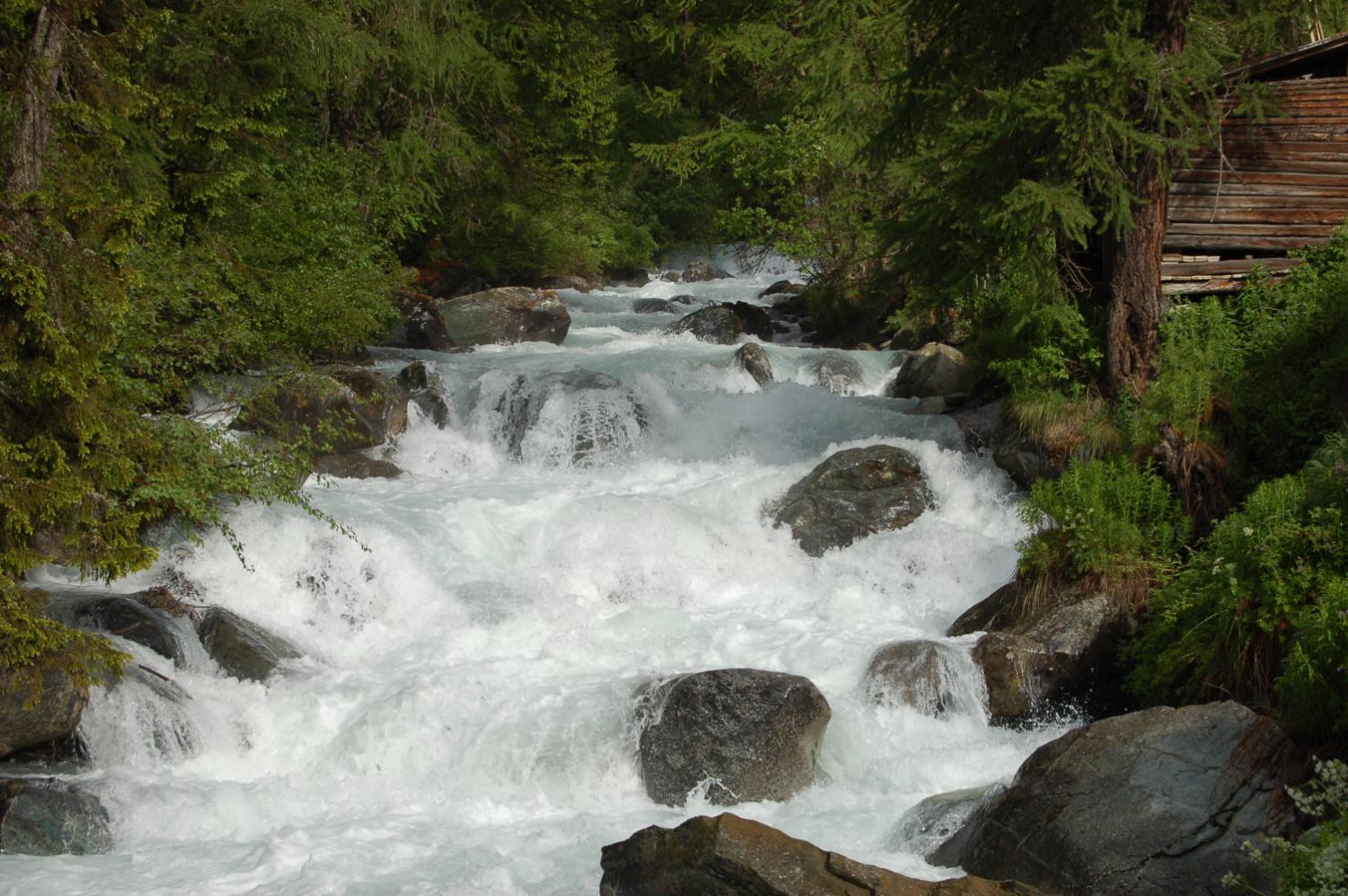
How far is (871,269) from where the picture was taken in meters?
20.8

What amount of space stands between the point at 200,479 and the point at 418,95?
1602 cm

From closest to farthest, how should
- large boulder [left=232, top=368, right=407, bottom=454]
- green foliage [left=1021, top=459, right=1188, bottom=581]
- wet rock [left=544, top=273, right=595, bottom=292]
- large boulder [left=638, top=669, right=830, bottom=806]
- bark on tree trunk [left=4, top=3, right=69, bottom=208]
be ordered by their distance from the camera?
bark on tree trunk [left=4, top=3, right=69, bottom=208] → large boulder [left=638, top=669, right=830, bottom=806] → green foliage [left=1021, top=459, right=1188, bottom=581] → large boulder [left=232, top=368, right=407, bottom=454] → wet rock [left=544, top=273, right=595, bottom=292]

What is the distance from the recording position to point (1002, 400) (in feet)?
42.8

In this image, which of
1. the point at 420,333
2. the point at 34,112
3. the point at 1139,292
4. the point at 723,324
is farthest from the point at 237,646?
the point at 723,324

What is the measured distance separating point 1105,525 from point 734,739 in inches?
145

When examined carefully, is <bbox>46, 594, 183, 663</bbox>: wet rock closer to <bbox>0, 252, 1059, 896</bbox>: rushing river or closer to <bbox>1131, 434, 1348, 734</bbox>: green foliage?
<bbox>0, 252, 1059, 896</bbox>: rushing river

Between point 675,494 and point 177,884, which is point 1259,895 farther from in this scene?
point 675,494

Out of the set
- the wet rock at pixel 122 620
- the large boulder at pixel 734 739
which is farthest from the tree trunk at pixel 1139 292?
the wet rock at pixel 122 620

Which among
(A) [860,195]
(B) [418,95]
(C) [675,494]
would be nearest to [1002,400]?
(C) [675,494]

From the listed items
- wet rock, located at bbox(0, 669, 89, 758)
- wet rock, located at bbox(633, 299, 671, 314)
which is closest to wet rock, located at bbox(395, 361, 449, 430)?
wet rock, located at bbox(0, 669, 89, 758)

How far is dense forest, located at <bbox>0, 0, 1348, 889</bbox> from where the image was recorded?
7.34m

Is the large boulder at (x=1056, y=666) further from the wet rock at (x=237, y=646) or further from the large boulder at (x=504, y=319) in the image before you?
the large boulder at (x=504, y=319)

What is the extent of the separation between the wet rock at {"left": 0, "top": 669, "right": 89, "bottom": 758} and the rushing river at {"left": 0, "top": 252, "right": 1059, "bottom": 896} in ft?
0.82

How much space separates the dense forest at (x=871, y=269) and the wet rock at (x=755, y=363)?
2517mm
